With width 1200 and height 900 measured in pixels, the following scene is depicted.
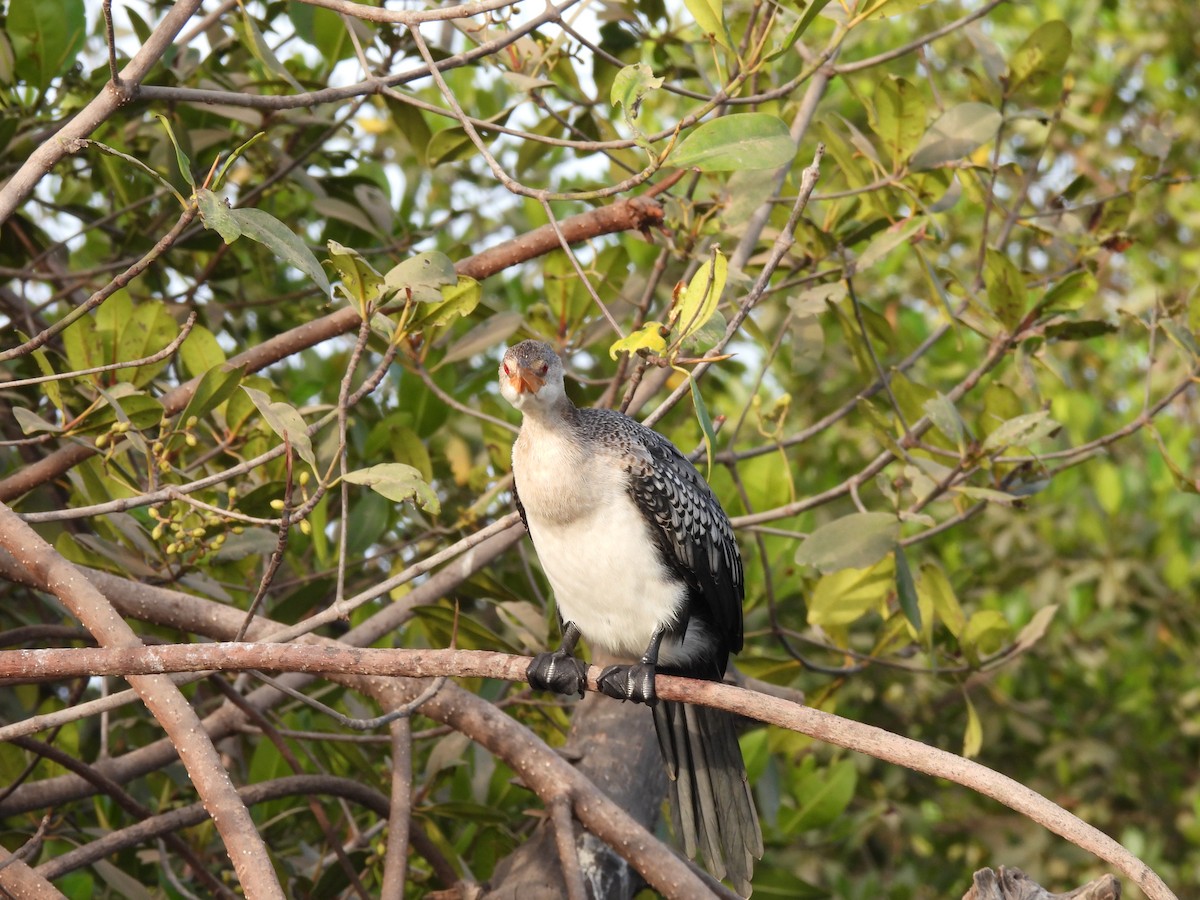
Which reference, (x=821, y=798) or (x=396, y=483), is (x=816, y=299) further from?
(x=821, y=798)

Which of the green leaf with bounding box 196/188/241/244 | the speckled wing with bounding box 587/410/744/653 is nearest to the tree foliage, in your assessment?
the green leaf with bounding box 196/188/241/244

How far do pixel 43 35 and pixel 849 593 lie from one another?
249cm

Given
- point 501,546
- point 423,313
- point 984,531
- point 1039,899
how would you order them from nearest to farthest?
point 1039,899 < point 423,313 < point 501,546 < point 984,531

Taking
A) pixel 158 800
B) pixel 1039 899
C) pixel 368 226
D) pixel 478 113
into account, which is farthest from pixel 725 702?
pixel 478 113

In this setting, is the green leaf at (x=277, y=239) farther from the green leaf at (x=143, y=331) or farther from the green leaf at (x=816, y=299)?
the green leaf at (x=816, y=299)

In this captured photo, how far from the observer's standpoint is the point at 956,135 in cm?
342

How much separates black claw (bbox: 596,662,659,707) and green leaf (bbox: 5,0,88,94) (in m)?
2.04

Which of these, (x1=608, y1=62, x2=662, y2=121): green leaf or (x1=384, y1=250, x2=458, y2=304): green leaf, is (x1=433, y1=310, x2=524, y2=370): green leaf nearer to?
(x1=384, y1=250, x2=458, y2=304): green leaf

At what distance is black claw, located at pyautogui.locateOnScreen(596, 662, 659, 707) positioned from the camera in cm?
282

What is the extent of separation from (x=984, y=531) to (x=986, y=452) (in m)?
3.12

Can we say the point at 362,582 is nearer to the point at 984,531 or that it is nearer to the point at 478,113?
the point at 478,113

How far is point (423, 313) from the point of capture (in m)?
2.55

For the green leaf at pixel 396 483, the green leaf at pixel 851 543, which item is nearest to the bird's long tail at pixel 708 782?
the green leaf at pixel 851 543

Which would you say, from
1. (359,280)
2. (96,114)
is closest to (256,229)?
(359,280)
